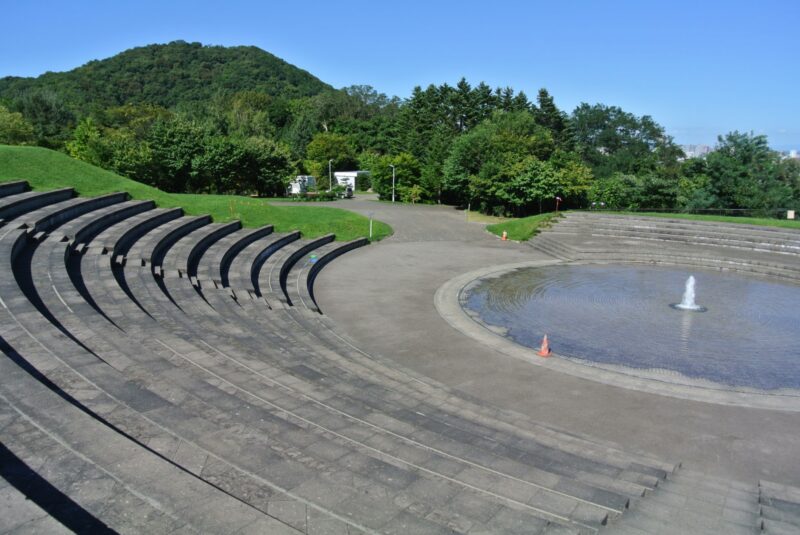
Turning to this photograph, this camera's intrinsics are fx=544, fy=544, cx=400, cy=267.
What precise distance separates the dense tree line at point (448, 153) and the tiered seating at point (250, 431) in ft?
115

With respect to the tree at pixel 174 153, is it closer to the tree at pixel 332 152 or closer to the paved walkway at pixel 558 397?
the paved walkway at pixel 558 397

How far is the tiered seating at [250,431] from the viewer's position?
18.7 feet

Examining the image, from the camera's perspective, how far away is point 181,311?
45.8ft

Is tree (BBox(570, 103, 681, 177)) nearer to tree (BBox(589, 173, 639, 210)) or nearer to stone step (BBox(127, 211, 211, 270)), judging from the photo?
tree (BBox(589, 173, 639, 210))

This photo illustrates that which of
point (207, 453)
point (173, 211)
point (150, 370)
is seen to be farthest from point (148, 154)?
point (207, 453)

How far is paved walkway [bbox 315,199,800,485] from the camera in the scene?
10.3 m

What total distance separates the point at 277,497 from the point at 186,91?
15609cm

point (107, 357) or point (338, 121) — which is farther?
point (338, 121)

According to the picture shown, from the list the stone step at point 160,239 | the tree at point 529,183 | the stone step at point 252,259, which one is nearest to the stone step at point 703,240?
the tree at point 529,183

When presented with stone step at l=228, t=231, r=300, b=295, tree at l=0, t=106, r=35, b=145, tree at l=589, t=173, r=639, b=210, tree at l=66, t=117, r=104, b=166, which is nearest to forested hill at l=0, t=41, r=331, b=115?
tree at l=0, t=106, r=35, b=145

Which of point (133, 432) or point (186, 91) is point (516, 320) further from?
point (186, 91)

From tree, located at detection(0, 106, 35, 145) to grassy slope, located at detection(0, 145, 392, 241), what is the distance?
83.1 feet

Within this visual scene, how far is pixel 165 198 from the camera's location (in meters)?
29.2

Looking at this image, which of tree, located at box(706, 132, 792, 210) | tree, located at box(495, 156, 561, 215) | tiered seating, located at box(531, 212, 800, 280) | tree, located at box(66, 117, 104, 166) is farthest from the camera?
tree, located at box(66, 117, 104, 166)
